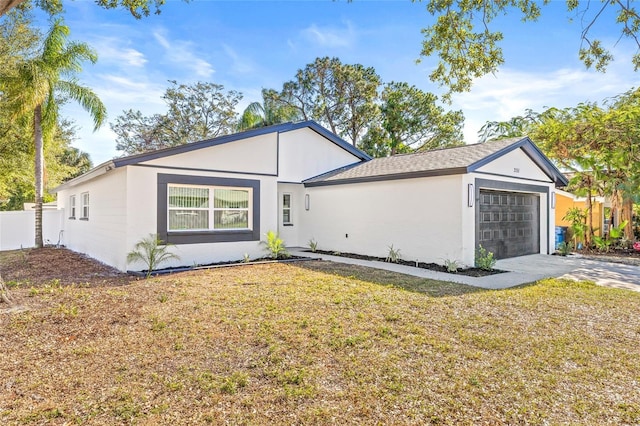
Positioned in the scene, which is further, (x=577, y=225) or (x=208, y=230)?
(x=577, y=225)

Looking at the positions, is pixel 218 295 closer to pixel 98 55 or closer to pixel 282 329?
pixel 282 329

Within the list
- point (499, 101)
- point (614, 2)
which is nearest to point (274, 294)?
point (614, 2)

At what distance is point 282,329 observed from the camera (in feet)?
16.0

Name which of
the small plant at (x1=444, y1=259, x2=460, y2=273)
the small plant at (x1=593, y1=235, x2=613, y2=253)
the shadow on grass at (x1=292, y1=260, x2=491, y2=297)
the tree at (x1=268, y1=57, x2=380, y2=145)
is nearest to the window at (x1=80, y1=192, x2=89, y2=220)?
the shadow on grass at (x1=292, y1=260, x2=491, y2=297)

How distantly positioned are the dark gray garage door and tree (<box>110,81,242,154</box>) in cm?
2278

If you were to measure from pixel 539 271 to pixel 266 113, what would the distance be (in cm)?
2111

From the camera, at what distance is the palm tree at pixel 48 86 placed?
41.3ft

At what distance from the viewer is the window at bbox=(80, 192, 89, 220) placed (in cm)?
1338

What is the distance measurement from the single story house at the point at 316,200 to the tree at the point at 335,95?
1410 cm

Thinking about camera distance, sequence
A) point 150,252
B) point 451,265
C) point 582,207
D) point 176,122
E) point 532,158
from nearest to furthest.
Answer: point 150,252 < point 451,265 < point 532,158 < point 582,207 < point 176,122

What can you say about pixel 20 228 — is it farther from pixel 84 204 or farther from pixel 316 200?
pixel 316 200

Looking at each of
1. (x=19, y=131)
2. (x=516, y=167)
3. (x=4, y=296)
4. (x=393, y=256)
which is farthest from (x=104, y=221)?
(x=516, y=167)

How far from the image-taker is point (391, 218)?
449 inches

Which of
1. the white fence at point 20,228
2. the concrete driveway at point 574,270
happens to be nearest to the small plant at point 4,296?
the concrete driveway at point 574,270
